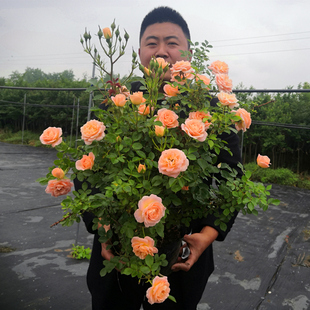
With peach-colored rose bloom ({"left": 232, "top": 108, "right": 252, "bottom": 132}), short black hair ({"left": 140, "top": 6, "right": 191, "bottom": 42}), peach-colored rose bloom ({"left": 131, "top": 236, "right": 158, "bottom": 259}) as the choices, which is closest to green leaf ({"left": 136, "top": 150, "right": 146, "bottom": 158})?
peach-colored rose bloom ({"left": 131, "top": 236, "right": 158, "bottom": 259})

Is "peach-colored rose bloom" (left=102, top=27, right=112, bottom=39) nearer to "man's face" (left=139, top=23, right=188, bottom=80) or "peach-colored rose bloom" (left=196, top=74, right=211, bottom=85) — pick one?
"peach-colored rose bloom" (left=196, top=74, right=211, bottom=85)

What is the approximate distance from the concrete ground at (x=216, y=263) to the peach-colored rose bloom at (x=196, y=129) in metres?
2.35

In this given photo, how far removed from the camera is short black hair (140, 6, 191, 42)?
1.45m

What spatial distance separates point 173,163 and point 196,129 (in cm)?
14

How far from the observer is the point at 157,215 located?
82 centimetres

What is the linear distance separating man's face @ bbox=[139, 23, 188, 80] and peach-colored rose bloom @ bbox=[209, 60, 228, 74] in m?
0.34

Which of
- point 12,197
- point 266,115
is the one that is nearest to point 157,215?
point 12,197

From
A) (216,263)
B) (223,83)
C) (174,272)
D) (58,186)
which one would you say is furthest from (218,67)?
(216,263)

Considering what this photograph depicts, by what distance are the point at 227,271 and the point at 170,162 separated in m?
3.13

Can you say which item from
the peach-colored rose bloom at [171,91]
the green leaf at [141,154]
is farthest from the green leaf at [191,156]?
the peach-colored rose bloom at [171,91]

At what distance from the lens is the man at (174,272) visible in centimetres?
130

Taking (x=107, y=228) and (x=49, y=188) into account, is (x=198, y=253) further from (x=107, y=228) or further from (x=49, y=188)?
(x=49, y=188)

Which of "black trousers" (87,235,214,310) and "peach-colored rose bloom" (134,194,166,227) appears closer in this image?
"peach-colored rose bloom" (134,194,166,227)

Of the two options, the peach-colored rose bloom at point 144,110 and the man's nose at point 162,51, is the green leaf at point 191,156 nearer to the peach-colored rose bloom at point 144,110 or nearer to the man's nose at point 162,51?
the peach-colored rose bloom at point 144,110
